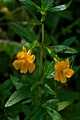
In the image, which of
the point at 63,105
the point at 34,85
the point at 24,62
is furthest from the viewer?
the point at 63,105

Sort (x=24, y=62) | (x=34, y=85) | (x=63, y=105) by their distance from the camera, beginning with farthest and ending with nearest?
1. (x=63, y=105)
2. (x=34, y=85)
3. (x=24, y=62)

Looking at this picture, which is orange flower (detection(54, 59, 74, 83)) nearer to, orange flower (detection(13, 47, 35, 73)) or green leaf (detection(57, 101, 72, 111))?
orange flower (detection(13, 47, 35, 73))

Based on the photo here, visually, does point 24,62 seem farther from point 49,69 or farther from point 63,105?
point 63,105

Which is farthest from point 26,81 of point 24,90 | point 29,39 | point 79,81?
point 79,81

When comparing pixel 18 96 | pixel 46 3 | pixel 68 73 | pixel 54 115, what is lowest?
pixel 54 115

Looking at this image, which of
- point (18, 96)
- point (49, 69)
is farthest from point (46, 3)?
point (18, 96)

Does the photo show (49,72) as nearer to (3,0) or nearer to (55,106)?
(55,106)

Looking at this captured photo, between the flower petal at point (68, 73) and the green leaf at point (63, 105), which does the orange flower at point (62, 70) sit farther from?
the green leaf at point (63, 105)

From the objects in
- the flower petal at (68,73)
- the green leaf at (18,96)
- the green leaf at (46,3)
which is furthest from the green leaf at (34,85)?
the green leaf at (46,3)
